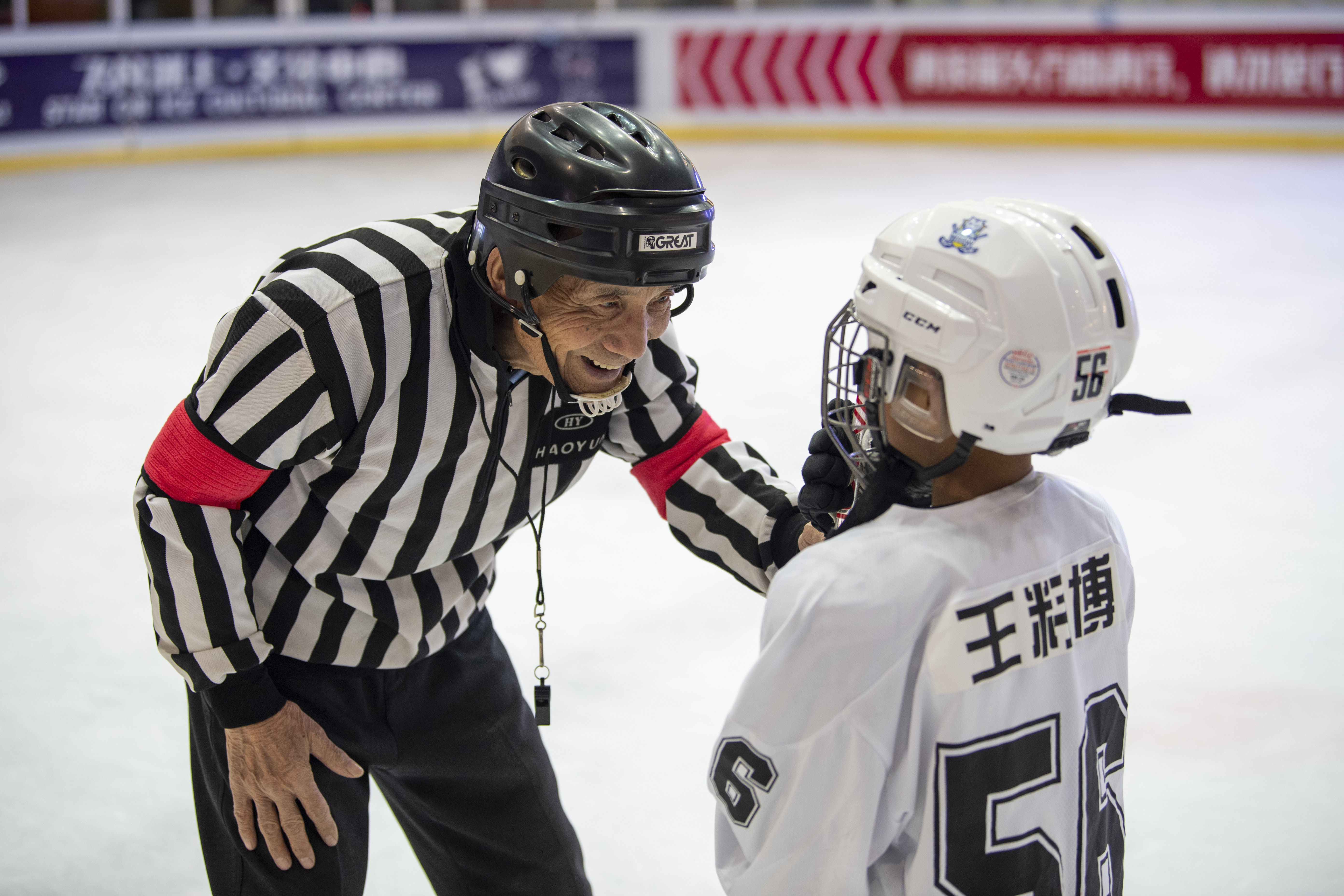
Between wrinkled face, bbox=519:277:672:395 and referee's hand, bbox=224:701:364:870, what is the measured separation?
0.53m

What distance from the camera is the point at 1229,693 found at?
2.90 m

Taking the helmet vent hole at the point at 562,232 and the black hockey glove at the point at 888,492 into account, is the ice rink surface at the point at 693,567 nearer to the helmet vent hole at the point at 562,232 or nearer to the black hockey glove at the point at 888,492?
the black hockey glove at the point at 888,492

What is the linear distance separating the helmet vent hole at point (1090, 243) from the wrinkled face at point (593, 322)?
47 cm

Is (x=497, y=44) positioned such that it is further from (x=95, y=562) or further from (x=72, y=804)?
(x=72, y=804)

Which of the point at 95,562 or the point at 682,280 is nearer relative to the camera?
the point at 682,280

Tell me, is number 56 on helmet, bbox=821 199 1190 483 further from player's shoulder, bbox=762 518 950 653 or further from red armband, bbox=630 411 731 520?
red armband, bbox=630 411 731 520

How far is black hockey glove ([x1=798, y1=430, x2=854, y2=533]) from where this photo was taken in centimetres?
138

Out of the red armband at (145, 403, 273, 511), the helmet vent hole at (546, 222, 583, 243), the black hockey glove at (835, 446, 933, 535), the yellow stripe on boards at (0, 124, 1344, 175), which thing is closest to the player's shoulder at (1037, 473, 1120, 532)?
the black hockey glove at (835, 446, 933, 535)

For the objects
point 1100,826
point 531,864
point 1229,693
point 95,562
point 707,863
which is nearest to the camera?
point 1100,826

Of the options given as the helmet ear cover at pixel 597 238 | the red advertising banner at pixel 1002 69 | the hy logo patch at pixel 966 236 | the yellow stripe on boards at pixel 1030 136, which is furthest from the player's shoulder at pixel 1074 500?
the red advertising banner at pixel 1002 69

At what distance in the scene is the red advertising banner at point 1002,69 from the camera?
10320mm

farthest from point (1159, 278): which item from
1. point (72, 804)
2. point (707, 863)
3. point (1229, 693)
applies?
point (72, 804)

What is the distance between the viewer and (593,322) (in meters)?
1.44

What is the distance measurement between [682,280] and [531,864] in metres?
0.84
